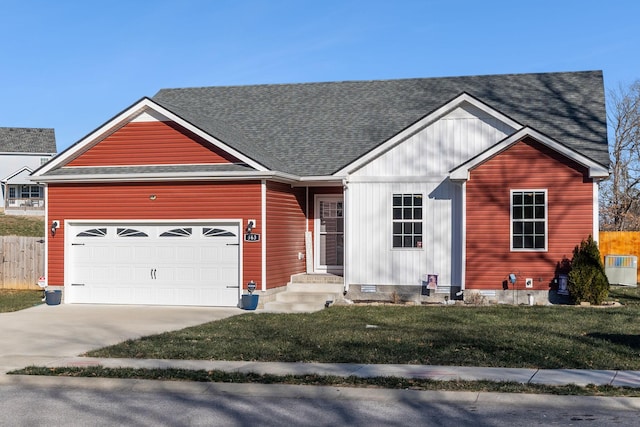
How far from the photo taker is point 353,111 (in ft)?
87.9

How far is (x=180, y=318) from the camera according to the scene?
19109mm

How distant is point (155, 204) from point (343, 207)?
5304 mm

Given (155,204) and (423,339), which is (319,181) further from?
(423,339)

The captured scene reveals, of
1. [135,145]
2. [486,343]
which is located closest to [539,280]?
[486,343]

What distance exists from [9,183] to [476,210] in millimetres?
51538

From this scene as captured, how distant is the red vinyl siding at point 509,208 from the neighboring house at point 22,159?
4958 centimetres

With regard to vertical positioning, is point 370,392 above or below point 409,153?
below

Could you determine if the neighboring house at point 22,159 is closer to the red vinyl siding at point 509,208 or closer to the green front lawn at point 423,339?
the red vinyl siding at point 509,208

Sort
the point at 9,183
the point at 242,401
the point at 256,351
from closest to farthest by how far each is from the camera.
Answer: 1. the point at 242,401
2. the point at 256,351
3. the point at 9,183

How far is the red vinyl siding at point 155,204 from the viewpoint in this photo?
70.4ft

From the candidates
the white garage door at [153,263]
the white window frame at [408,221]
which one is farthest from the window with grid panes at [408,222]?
the white garage door at [153,263]

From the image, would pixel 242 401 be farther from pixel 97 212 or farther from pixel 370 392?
pixel 97 212

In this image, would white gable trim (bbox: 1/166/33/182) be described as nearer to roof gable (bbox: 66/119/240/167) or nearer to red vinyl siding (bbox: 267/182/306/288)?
roof gable (bbox: 66/119/240/167)

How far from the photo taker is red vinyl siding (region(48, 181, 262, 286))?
70.4 feet
